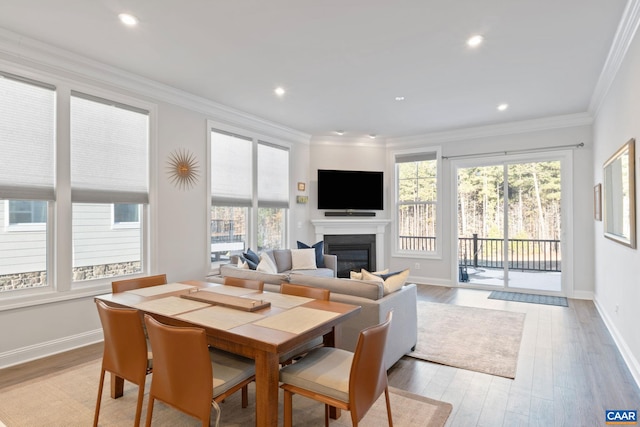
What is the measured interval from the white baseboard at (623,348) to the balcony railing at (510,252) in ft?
4.80

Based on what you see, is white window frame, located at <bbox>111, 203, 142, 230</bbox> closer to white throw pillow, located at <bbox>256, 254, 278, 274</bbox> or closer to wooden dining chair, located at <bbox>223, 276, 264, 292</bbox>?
white throw pillow, located at <bbox>256, 254, 278, 274</bbox>

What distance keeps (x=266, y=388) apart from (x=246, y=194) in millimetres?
4125

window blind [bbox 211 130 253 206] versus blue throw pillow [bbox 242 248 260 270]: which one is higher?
window blind [bbox 211 130 253 206]

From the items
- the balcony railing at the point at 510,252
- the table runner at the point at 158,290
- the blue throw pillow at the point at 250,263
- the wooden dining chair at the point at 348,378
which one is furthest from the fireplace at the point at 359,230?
the wooden dining chair at the point at 348,378

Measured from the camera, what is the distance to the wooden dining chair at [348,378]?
1.67 m

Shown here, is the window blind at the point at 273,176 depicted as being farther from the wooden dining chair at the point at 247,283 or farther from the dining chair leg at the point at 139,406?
the dining chair leg at the point at 139,406

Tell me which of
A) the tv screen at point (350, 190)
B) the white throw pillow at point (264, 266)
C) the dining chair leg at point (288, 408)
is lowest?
the dining chair leg at point (288, 408)

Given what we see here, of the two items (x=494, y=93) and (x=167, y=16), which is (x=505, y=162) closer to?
(x=494, y=93)

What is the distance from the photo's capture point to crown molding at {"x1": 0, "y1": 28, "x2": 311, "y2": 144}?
3.15 metres

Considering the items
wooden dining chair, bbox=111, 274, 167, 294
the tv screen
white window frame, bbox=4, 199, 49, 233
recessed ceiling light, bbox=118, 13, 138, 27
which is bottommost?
wooden dining chair, bbox=111, 274, 167, 294

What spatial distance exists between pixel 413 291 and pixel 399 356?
62 cm

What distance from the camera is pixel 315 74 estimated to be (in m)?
3.98

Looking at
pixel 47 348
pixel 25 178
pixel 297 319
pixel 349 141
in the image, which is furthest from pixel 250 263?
pixel 349 141

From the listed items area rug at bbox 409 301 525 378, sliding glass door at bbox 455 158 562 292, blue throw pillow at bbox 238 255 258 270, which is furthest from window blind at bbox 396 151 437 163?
blue throw pillow at bbox 238 255 258 270
